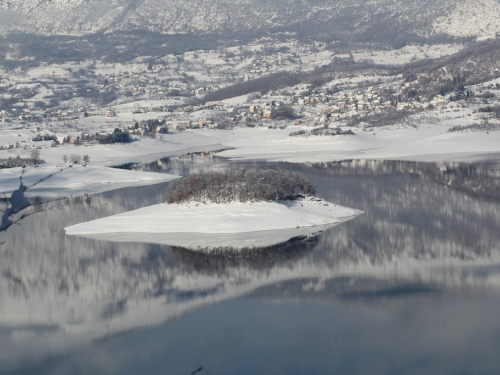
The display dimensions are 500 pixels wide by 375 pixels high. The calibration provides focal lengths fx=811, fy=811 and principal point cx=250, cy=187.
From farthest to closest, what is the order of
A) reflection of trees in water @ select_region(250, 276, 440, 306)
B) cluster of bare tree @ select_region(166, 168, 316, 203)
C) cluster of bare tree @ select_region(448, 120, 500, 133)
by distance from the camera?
cluster of bare tree @ select_region(448, 120, 500, 133)
cluster of bare tree @ select_region(166, 168, 316, 203)
reflection of trees in water @ select_region(250, 276, 440, 306)

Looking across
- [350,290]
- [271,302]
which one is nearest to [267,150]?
[350,290]

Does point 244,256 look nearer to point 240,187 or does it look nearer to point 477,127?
point 240,187

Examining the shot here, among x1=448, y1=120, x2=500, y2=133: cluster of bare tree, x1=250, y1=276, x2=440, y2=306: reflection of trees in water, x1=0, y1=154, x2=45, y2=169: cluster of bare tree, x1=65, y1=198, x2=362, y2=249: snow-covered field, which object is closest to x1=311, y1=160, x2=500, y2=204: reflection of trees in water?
x1=65, y1=198, x2=362, y2=249: snow-covered field

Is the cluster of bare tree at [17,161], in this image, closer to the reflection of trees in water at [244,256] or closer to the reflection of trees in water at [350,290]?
the reflection of trees in water at [244,256]

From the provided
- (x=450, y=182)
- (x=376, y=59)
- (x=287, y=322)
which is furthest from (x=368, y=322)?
(x=376, y=59)

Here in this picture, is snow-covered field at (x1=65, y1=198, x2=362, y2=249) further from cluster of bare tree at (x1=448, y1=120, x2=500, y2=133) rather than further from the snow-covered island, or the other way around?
cluster of bare tree at (x1=448, y1=120, x2=500, y2=133)

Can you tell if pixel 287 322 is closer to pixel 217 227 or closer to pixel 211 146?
pixel 217 227
